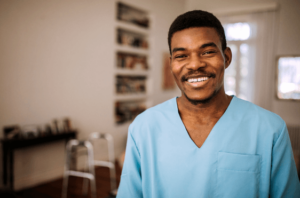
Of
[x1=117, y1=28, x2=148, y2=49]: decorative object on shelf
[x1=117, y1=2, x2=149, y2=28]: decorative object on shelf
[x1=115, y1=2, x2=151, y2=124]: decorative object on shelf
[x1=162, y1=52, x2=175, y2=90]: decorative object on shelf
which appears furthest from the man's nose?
[x1=162, y1=52, x2=175, y2=90]: decorative object on shelf

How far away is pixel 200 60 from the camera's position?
0.72m

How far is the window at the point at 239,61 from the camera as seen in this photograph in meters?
4.76

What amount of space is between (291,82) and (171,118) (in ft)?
14.8

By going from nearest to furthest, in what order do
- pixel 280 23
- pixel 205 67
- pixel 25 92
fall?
pixel 205 67, pixel 25 92, pixel 280 23

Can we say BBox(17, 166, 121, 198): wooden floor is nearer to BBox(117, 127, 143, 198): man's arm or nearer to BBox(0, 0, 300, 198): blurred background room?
BBox(0, 0, 300, 198): blurred background room

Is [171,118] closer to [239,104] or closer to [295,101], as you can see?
[239,104]

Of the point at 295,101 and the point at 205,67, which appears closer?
the point at 205,67

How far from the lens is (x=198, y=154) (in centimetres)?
74

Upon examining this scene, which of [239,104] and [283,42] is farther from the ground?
[283,42]

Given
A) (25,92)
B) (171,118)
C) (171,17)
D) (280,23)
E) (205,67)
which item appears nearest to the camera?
(205,67)

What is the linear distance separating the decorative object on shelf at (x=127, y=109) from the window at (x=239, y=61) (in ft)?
6.92

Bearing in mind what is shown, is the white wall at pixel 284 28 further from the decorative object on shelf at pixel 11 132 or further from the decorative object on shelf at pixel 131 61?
the decorative object on shelf at pixel 11 132

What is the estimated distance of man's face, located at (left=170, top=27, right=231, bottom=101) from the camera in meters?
0.72

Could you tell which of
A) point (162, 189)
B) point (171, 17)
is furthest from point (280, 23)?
point (162, 189)
